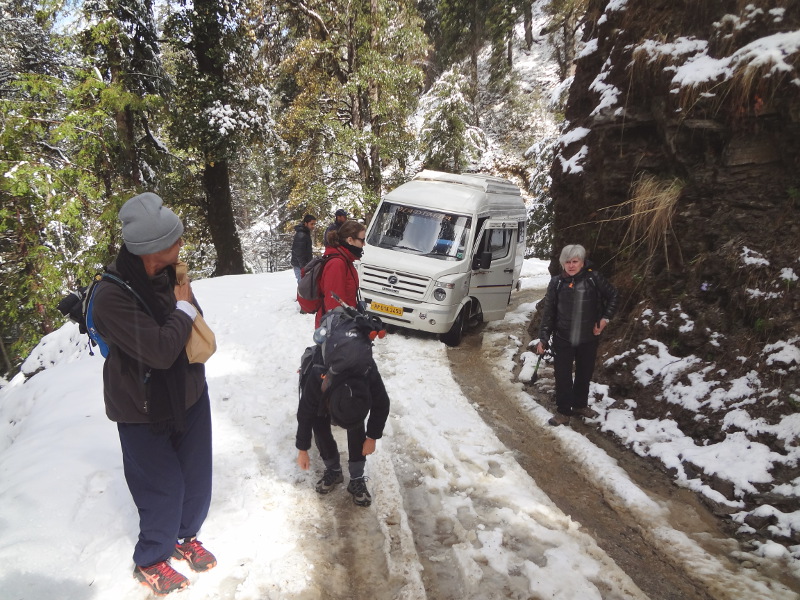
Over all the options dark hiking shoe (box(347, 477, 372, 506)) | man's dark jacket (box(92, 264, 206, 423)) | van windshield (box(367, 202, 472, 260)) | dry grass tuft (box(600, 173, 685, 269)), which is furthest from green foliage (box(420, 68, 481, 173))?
man's dark jacket (box(92, 264, 206, 423))

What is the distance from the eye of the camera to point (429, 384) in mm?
6305

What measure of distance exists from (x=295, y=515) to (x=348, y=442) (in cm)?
64

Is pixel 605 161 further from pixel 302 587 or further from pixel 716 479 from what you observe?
pixel 302 587

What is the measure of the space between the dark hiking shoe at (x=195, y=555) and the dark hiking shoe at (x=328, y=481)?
0.98 m

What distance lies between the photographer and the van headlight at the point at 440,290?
7.83 metres

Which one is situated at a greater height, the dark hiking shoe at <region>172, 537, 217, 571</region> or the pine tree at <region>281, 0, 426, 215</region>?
the pine tree at <region>281, 0, 426, 215</region>

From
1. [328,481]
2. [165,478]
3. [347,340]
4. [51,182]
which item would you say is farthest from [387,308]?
[51,182]

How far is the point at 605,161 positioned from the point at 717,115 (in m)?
1.56

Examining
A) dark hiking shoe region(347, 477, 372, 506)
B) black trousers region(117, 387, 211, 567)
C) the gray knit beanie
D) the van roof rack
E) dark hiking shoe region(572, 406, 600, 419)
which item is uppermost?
the van roof rack

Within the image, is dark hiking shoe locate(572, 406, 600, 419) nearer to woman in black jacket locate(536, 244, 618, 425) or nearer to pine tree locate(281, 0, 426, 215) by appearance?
woman in black jacket locate(536, 244, 618, 425)

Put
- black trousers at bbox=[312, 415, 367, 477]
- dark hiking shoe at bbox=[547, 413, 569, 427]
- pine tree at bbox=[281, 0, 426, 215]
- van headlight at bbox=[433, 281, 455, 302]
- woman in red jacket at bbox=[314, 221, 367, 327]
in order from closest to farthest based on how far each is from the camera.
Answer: black trousers at bbox=[312, 415, 367, 477] < woman in red jacket at bbox=[314, 221, 367, 327] < dark hiking shoe at bbox=[547, 413, 569, 427] < van headlight at bbox=[433, 281, 455, 302] < pine tree at bbox=[281, 0, 426, 215]

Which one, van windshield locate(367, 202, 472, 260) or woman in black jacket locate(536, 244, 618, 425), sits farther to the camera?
van windshield locate(367, 202, 472, 260)

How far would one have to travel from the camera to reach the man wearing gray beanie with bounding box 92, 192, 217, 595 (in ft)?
7.46

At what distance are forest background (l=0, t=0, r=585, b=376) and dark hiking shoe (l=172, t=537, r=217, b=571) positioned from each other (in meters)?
9.46
